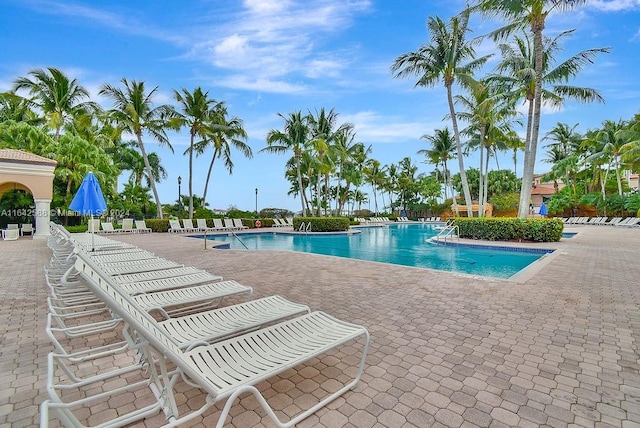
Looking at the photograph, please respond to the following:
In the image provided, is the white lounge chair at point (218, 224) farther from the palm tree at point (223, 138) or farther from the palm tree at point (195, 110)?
the palm tree at point (223, 138)

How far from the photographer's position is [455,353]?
3146mm

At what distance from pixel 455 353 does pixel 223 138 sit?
25.7 metres

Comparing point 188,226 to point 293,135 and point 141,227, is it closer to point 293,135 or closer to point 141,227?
point 141,227

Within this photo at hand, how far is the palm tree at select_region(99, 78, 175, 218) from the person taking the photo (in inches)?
811

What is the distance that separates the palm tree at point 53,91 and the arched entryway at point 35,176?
21.5 feet

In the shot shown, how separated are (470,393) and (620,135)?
34515mm

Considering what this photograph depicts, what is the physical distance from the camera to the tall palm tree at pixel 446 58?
15.9 metres

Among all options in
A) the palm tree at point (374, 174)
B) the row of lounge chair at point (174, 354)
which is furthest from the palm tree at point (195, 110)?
the row of lounge chair at point (174, 354)

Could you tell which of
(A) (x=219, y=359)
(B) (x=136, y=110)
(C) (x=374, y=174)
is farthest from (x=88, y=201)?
(C) (x=374, y=174)

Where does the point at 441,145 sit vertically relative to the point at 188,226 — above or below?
above

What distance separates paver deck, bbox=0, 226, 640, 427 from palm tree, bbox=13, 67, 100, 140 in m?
21.6

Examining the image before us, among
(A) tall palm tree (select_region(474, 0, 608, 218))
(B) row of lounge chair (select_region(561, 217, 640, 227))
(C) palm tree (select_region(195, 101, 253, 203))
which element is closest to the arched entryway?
(C) palm tree (select_region(195, 101, 253, 203))

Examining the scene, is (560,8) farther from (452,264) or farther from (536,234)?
(452,264)

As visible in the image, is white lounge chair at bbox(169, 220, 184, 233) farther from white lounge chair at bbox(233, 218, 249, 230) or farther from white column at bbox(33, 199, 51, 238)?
white column at bbox(33, 199, 51, 238)
